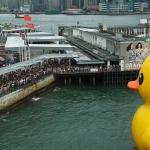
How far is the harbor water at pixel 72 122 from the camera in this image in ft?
86.9

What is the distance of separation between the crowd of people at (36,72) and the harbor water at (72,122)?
2.42 meters

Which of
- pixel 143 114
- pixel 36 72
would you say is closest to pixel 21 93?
pixel 36 72

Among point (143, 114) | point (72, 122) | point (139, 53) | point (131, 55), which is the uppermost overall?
point (143, 114)

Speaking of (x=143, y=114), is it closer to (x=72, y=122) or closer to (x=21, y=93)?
(x=72, y=122)

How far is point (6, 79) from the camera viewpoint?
39.2 m

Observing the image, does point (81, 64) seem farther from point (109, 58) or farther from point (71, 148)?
point (71, 148)

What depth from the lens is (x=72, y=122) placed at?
3166cm

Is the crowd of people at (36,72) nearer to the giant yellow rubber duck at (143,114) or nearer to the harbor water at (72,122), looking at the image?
the harbor water at (72,122)

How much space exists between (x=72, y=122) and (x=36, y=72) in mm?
14291

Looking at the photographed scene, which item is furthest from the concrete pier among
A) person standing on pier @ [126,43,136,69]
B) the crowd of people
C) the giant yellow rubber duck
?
the giant yellow rubber duck

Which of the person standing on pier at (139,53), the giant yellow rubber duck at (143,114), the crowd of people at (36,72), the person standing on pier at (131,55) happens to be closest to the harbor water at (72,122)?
the crowd of people at (36,72)

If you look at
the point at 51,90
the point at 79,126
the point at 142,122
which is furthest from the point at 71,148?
the point at 51,90

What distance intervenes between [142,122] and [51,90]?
94.6ft

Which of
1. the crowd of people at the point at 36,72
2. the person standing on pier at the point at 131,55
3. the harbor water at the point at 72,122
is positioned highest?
the person standing on pier at the point at 131,55
